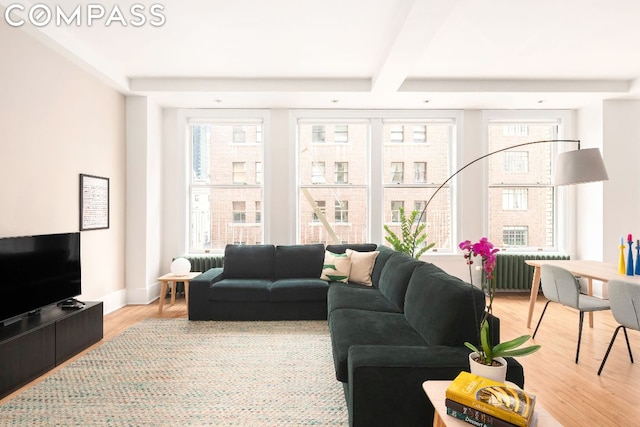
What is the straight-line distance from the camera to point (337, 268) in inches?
168

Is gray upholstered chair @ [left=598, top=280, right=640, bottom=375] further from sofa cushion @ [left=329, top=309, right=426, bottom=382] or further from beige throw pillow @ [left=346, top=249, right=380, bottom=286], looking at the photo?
beige throw pillow @ [left=346, top=249, right=380, bottom=286]

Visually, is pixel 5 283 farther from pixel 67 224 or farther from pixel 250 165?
pixel 250 165

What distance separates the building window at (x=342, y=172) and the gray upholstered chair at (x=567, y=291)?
9.77 ft

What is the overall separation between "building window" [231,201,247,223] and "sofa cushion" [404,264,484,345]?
12.1ft

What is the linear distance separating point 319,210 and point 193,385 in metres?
3.42

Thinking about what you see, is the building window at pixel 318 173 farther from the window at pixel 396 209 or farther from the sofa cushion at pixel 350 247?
the sofa cushion at pixel 350 247

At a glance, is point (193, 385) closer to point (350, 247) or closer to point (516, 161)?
point (350, 247)

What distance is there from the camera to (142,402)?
91.1 inches

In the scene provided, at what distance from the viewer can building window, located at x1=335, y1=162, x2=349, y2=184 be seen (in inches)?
220

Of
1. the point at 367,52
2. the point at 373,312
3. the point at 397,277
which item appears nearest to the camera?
the point at 373,312

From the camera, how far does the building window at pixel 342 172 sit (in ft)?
18.3

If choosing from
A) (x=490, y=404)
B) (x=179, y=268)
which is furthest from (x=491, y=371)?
(x=179, y=268)

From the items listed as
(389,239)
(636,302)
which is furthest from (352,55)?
(636,302)

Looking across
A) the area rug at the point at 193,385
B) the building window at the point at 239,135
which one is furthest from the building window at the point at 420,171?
the area rug at the point at 193,385
